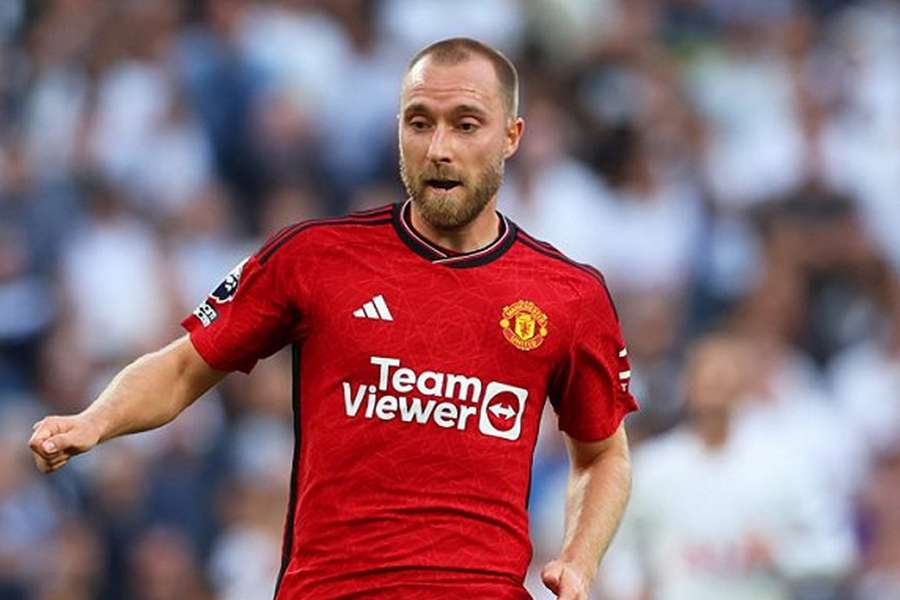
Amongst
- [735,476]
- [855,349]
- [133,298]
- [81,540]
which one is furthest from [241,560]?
[855,349]

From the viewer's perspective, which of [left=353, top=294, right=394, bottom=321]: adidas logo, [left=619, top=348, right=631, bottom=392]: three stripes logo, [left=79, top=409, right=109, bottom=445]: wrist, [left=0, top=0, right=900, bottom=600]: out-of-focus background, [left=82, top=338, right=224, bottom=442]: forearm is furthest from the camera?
[left=0, top=0, right=900, bottom=600]: out-of-focus background

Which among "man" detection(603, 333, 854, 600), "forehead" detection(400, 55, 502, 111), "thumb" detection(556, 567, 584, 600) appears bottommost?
"man" detection(603, 333, 854, 600)

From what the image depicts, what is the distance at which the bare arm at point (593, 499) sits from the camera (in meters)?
4.79

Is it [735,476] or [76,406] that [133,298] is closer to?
[76,406]

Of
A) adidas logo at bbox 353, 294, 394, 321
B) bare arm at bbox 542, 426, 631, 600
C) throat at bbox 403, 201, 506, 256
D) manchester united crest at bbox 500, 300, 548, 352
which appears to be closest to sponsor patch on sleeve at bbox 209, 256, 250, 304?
adidas logo at bbox 353, 294, 394, 321

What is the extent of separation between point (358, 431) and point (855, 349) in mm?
6660

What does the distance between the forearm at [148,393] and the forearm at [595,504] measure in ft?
3.08

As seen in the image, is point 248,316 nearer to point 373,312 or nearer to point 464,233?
point 373,312

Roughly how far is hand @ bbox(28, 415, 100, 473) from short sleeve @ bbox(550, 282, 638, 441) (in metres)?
1.14

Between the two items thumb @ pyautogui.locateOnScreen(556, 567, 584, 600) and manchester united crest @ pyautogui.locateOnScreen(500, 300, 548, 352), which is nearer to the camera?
thumb @ pyautogui.locateOnScreen(556, 567, 584, 600)

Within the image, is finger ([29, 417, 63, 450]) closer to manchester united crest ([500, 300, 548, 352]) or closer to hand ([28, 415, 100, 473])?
hand ([28, 415, 100, 473])

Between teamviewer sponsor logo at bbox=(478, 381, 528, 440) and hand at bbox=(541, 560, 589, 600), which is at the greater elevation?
teamviewer sponsor logo at bbox=(478, 381, 528, 440)

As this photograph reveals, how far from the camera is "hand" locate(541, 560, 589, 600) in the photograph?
4496mm

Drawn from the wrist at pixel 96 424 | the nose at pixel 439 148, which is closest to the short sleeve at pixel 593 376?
the nose at pixel 439 148
